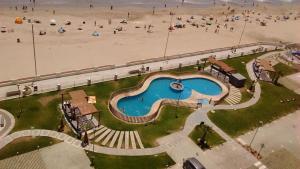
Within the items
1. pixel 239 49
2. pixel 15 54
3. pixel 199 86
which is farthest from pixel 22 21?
pixel 239 49

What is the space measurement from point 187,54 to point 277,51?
28.9 metres

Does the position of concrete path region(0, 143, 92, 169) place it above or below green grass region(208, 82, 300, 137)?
below

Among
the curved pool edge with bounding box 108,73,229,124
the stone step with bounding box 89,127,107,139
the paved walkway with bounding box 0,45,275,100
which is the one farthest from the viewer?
the paved walkway with bounding box 0,45,275,100

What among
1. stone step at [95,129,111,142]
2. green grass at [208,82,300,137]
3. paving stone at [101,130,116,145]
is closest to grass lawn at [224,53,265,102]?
green grass at [208,82,300,137]

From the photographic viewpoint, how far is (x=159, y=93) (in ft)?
186

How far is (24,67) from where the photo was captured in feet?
197

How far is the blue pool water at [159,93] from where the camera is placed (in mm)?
51344

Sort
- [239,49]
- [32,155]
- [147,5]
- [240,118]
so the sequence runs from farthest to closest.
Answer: [147,5] < [239,49] < [240,118] < [32,155]

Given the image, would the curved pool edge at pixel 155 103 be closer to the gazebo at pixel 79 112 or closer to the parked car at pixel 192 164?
the gazebo at pixel 79 112

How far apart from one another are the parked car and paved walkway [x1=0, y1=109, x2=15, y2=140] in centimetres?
2500

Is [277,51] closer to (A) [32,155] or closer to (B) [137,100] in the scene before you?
(B) [137,100]

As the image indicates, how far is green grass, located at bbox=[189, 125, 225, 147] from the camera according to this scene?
44.0m

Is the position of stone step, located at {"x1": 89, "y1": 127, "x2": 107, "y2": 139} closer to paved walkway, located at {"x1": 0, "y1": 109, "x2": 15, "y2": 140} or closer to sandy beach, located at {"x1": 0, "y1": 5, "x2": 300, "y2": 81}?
paved walkway, located at {"x1": 0, "y1": 109, "x2": 15, "y2": 140}

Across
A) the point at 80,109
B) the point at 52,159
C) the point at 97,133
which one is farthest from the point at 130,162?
the point at 80,109
